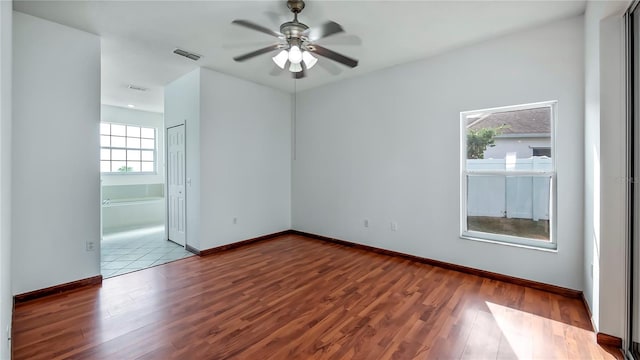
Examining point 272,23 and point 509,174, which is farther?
point 509,174

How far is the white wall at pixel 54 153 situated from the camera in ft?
8.69

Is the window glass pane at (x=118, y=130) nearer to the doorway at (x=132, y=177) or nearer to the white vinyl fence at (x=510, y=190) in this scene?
the doorway at (x=132, y=177)

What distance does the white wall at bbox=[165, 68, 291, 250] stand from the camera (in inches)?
166

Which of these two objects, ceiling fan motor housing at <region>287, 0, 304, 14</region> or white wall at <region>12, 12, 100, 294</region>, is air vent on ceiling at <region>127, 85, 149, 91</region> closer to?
white wall at <region>12, 12, 100, 294</region>

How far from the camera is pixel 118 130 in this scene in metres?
6.95

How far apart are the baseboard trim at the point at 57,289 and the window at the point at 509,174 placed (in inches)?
172

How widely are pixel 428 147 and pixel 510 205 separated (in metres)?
1.17

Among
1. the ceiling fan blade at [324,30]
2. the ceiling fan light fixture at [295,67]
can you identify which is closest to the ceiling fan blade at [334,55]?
the ceiling fan blade at [324,30]

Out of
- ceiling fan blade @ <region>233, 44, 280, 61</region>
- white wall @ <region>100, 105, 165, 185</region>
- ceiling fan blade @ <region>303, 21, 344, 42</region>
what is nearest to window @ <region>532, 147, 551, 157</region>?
ceiling fan blade @ <region>303, 21, 344, 42</region>

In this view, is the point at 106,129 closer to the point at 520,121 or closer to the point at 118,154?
the point at 118,154

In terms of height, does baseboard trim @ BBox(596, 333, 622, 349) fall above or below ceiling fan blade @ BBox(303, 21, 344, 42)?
below

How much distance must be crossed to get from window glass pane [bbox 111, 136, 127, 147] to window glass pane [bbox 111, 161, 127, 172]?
1.41 ft

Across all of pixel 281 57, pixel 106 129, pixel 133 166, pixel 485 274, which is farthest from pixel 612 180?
pixel 106 129

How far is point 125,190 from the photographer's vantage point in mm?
6938
